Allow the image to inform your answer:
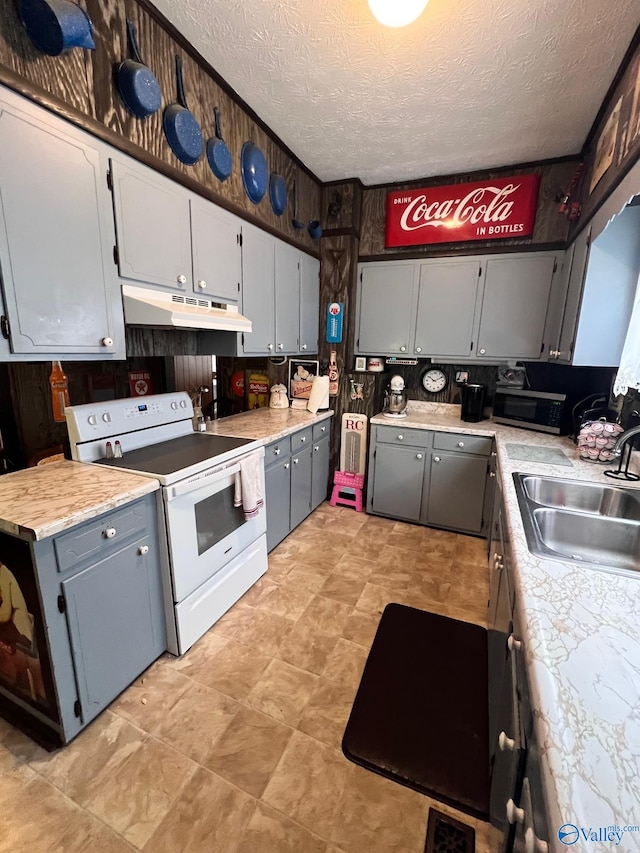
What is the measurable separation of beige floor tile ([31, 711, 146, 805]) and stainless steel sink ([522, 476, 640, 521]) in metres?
1.89

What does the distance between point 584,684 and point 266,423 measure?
2300 mm

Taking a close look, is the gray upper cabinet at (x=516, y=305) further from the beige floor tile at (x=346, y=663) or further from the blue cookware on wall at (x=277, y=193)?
the beige floor tile at (x=346, y=663)

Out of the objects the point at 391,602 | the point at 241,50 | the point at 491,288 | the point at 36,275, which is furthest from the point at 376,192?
the point at 391,602

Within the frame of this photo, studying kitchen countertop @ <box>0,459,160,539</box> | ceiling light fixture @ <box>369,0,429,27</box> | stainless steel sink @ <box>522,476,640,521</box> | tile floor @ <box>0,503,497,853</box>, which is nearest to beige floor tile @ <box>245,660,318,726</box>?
Answer: tile floor @ <box>0,503,497,853</box>

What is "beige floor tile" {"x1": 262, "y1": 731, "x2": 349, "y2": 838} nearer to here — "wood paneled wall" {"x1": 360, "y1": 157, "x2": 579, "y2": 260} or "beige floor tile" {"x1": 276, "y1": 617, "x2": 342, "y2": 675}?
"beige floor tile" {"x1": 276, "y1": 617, "x2": 342, "y2": 675}

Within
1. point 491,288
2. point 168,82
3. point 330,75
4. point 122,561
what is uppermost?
point 330,75

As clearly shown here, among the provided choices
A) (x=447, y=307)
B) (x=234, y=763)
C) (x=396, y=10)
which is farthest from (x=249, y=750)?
(x=447, y=307)

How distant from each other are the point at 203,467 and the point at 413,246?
2595mm

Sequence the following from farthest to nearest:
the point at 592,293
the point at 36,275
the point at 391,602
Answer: the point at 391,602, the point at 592,293, the point at 36,275

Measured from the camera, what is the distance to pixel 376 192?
3.24 m

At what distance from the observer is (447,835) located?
1.17m

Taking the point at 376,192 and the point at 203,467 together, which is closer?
the point at 203,467

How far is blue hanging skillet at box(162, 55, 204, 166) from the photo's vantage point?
1.77 metres

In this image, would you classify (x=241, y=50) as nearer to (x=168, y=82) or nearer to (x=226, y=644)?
(x=168, y=82)
